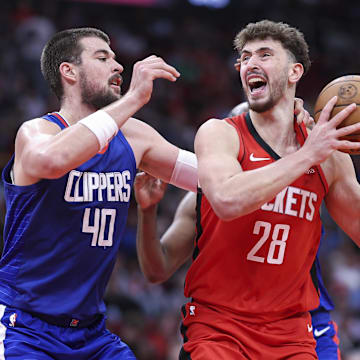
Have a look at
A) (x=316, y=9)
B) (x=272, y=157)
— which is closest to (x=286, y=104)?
(x=272, y=157)

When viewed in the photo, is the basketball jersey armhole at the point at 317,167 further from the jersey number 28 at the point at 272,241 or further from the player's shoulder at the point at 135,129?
the player's shoulder at the point at 135,129

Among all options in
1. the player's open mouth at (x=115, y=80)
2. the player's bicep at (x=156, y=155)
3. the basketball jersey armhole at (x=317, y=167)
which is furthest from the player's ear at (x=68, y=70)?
the basketball jersey armhole at (x=317, y=167)

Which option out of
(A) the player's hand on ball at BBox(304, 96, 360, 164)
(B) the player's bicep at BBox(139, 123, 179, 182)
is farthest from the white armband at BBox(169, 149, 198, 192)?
(A) the player's hand on ball at BBox(304, 96, 360, 164)

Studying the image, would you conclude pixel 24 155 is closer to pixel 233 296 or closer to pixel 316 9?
pixel 233 296

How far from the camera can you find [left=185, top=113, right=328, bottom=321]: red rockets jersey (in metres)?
4.16

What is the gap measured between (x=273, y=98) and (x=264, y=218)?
798mm

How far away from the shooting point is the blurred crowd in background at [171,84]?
388 inches

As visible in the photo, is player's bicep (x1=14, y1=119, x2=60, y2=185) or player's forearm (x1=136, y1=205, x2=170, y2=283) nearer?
player's bicep (x1=14, y1=119, x2=60, y2=185)

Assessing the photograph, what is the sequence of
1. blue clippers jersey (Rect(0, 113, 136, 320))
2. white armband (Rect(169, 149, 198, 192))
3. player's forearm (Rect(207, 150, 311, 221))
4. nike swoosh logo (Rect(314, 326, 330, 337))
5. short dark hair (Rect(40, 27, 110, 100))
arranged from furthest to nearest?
nike swoosh logo (Rect(314, 326, 330, 337))
white armband (Rect(169, 149, 198, 192))
short dark hair (Rect(40, 27, 110, 100))
blue clippers jersey (Rect(0, 113, 136, 320))
player's forearm (Rect(207, 150, 311, 221))

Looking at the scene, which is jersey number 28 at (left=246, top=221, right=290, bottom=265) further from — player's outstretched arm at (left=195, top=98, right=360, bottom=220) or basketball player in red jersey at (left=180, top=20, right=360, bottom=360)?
player's outstretched arm at (left=195, top=98, right=360, bottom=220)

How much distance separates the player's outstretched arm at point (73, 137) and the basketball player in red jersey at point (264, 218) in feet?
1.58

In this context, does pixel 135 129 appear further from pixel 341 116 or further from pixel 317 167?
pixel 341 116

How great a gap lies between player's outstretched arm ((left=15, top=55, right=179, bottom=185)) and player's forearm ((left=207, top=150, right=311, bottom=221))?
75cm

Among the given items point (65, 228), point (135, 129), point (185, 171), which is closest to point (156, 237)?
point (185, 171)
